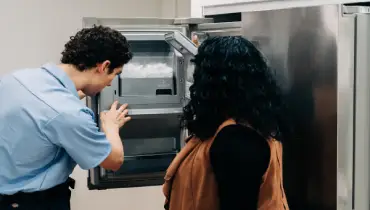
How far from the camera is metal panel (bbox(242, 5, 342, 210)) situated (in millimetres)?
1404

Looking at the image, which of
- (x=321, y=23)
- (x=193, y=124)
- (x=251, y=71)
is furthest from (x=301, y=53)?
(x=193, y=124)

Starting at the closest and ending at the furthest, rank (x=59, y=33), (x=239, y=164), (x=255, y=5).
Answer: (x=239, y=164), (x=255, y=5), (x=59, y=33)

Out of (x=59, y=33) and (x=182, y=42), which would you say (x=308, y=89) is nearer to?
(x=182, y=42)

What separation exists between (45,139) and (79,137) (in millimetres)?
107

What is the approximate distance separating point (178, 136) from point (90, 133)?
25.0 inches

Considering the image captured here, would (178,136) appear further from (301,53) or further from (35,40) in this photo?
(35,40)

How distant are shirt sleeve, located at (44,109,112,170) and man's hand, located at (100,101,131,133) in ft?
0.58

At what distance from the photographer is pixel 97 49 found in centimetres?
183

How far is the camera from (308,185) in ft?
4.95

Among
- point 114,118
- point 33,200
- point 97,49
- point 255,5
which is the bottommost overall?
point 33,200

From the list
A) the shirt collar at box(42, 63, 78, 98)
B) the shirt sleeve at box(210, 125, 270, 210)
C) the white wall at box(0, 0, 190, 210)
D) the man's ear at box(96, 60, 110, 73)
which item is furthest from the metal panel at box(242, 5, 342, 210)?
the white wall at box(0, 0, 190, 210)

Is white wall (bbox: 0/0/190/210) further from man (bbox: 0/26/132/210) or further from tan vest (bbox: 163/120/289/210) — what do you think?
tan vest (bbox: 163/120/289/210)

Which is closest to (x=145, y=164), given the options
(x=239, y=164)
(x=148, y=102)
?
(x=148, y=102)

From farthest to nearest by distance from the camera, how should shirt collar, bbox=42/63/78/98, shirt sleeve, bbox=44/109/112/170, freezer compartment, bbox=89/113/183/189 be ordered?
1. freezer compartment, bbox=89/113/183/189
2. shirt collar, bbox=42/63/78/98
3. shirt sleeve, bbox=44/109/112/170
